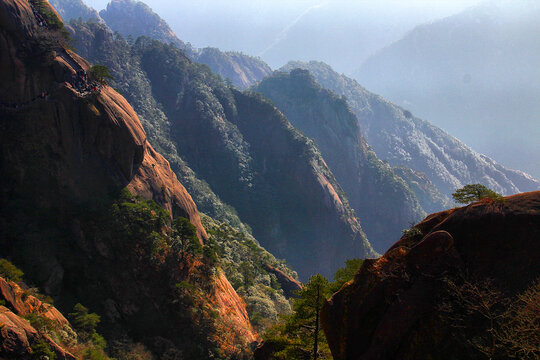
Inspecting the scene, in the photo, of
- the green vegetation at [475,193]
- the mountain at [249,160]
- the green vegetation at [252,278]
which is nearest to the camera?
the green vegetation at [475,193]

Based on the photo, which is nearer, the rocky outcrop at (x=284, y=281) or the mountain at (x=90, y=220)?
the mountain at (x=90, y=220)

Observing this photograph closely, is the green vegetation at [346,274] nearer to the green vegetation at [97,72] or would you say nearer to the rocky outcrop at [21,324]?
the rocky outcrop at [21,324]

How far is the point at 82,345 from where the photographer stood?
3105 centimetres

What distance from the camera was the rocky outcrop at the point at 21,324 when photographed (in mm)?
22269

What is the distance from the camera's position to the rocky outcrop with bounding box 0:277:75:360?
73.1 ft

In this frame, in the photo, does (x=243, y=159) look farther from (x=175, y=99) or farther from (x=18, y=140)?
(x=18, y=140)

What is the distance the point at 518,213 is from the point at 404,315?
7.23 m

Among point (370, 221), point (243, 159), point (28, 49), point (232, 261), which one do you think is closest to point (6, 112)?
point (28, 49)

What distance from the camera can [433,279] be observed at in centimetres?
1638

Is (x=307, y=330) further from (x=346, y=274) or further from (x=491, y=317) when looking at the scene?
(x=491, y=317)

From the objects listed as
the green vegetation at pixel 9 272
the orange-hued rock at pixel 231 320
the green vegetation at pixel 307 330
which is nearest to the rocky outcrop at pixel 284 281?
the orange-hued rock at pixel 231 320

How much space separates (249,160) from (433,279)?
139746 mm

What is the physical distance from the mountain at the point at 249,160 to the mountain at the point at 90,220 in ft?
264

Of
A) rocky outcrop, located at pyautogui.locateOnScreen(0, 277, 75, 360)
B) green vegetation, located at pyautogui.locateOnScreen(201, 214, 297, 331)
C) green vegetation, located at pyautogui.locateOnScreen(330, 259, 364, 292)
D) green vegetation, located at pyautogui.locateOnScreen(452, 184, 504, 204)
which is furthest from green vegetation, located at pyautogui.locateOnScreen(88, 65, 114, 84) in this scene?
green vegetation, located at pyautogui.locateOnScreen(452, 184, 504, 204)
